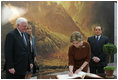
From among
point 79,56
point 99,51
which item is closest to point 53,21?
point 99,51

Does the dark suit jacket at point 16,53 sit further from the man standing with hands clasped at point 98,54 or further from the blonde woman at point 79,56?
the man standing with hands clasped at point 98,54

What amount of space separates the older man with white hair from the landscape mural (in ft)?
9.13

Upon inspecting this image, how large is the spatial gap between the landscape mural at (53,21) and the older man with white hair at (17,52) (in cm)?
278

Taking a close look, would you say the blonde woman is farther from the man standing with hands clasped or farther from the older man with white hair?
the man standing with hands clasped

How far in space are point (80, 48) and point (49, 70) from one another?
12.4ft

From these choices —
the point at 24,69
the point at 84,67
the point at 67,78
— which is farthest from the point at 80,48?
the point at 24,69

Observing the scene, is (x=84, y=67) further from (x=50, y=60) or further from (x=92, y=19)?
(x=92, y=19)

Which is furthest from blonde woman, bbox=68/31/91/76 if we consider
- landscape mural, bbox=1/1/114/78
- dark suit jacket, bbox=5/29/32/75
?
landscape mural, bbox=1/1/114/78

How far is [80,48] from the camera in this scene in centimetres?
304

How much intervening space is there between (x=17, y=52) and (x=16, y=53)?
23 millimetres

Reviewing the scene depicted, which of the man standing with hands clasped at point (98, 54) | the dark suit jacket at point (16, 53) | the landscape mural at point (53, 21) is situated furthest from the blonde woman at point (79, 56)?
the landscape mural at point (53, 21)

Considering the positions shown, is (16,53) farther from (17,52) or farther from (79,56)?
(79,56)

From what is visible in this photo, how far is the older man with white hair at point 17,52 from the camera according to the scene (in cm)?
293

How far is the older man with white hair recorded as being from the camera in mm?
2928
